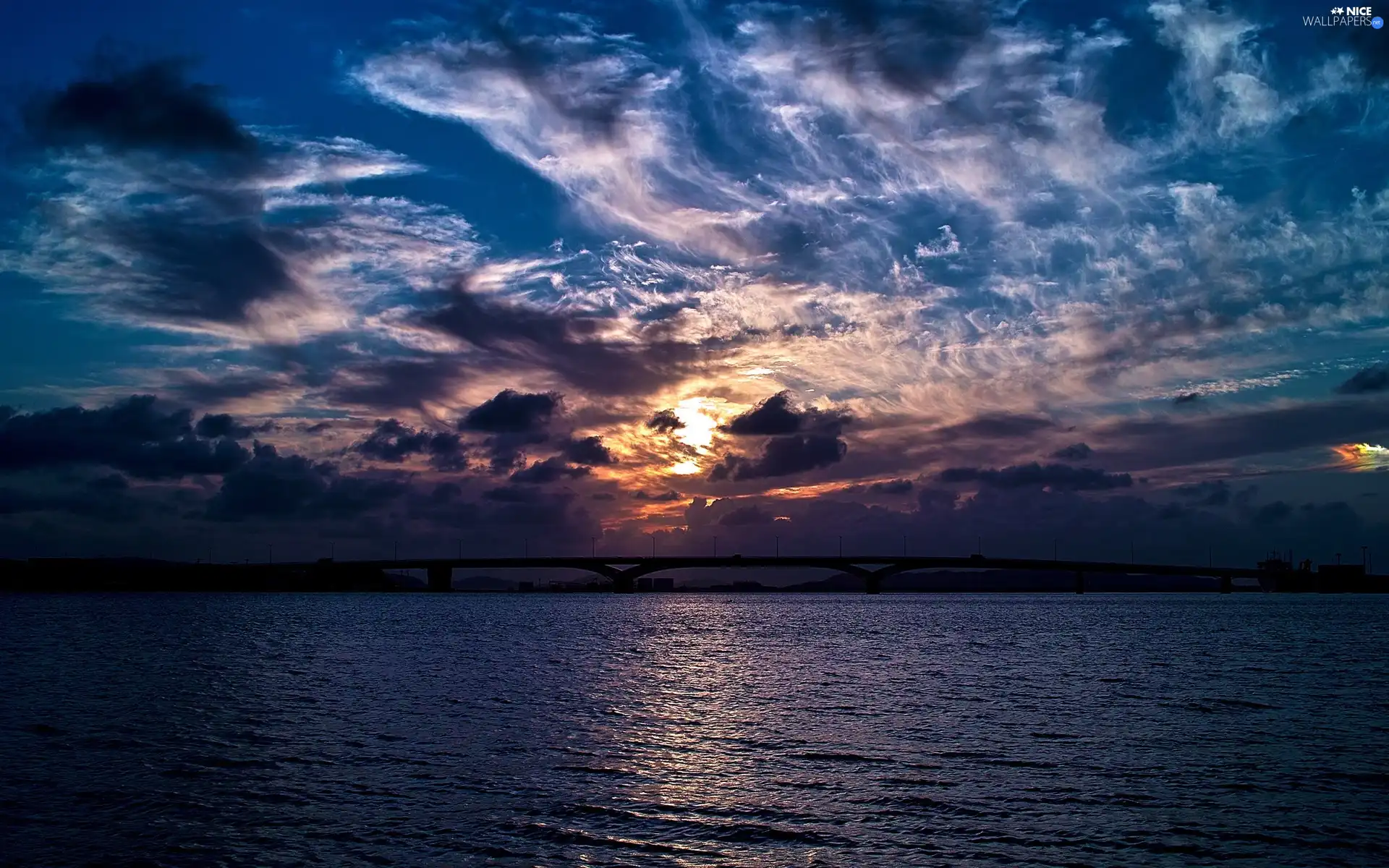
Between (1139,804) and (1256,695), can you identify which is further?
(1256,695)

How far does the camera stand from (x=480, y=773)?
27.5m

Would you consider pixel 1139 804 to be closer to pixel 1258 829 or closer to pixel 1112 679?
pixel 1258 829

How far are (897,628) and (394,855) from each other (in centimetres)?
9902

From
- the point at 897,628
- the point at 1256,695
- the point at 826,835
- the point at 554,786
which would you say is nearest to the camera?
the point at 826,835

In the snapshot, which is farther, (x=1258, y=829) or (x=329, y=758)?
(x=329, y=758)

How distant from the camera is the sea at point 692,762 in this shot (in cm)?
2073

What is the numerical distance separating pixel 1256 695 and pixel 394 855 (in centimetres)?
4107

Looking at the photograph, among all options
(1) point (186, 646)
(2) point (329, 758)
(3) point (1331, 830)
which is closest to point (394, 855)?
(2) point (329, 758)

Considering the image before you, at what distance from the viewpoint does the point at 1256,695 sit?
4566 centimetres

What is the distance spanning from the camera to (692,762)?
29.5 meters

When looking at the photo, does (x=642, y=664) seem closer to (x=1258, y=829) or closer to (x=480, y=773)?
(x=480, y=773)

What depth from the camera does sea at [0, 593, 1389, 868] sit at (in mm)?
20734

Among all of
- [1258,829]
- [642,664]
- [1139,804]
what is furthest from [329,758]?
[642,664]

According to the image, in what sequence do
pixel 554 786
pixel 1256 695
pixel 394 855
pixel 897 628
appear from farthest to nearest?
pixel 897 628 → pixel 1256 695 → pixel 554 786 → pixel 394 855
